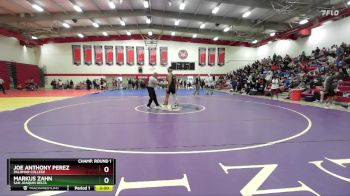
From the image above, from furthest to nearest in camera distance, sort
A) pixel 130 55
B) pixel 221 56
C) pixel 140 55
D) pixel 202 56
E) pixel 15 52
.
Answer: pixel 221 56, pixel 202 56, pixel 140 55, pixel 130 55, pixel 15 52

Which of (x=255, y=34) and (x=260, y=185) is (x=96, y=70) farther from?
(x=260, y=185)

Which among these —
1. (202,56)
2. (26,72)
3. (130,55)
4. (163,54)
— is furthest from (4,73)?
(202,56)

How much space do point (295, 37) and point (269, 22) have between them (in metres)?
3.90

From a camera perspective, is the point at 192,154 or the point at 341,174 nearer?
the point at 341,174

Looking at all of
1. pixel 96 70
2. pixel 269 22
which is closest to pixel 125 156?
pixel 269 22

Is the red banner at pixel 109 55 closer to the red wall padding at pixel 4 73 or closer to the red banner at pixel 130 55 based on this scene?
the red banner at pixel 130 55

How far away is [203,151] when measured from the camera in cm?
422

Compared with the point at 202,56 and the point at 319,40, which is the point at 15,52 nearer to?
the point at 202,56

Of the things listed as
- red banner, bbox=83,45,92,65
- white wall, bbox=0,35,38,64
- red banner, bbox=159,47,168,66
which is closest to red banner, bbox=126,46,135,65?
red banner, bbox=159,47,168,66

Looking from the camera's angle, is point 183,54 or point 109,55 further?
point 183,54

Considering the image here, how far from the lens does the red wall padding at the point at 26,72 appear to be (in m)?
28.0

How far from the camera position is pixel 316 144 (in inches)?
182
